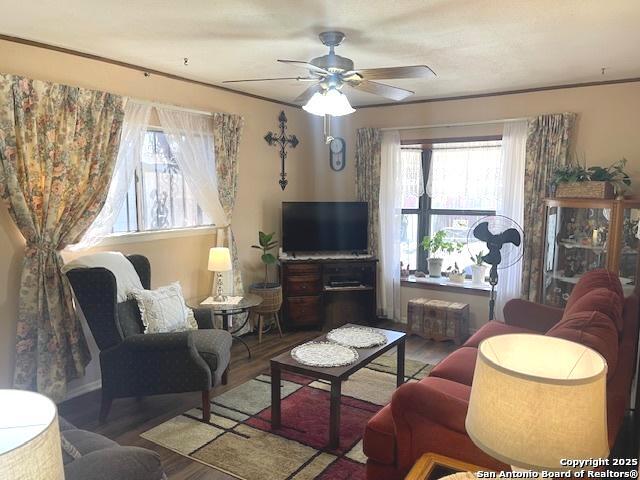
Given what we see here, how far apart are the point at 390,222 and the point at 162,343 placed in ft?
9.94

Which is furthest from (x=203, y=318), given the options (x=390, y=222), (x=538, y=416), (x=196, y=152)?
(x=538, y=416)

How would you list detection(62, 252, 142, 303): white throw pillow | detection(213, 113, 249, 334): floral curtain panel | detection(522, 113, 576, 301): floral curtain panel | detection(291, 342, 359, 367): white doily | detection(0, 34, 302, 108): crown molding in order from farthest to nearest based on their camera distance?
detection(213, 113, 249, 334): floral curtain panel → detection(522, 113, 576, 301): floral curtain panel → detection(62, 252, 142, 303): white throw pillow → detection(0, 34, 302, 108): crown molding → detection(291, 342, 359, 367): white doily

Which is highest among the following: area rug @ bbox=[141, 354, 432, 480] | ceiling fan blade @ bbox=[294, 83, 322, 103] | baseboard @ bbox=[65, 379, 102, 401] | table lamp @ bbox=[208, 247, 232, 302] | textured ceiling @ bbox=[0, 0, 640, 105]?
textured ceiling @ bbox=[0, 0, 640, 105]

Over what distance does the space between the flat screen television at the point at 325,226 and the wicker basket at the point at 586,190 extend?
2035 mm

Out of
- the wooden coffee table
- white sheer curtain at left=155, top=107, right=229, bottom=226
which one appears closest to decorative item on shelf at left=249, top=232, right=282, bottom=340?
white sheer curtain at left=155, top=107, right=229, bottom=226

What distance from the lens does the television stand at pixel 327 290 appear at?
4.87 m

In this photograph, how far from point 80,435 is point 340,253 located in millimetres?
3590

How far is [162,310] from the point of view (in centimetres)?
322

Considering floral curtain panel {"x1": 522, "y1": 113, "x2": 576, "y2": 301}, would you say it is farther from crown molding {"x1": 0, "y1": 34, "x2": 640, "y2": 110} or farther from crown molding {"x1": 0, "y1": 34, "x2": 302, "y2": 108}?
crown molding {"x1": 0, "y1": 34, "x2": 302, "y2": 108}

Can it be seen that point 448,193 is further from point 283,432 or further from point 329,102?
point 283,432

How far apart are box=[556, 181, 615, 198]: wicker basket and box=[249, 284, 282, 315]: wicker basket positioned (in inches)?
109

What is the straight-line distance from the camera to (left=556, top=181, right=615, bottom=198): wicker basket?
3.71 meters

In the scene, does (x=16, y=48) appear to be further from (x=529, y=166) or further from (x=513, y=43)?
(x=529, y=166)

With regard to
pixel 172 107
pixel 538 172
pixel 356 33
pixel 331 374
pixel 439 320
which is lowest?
pixel 439 320
